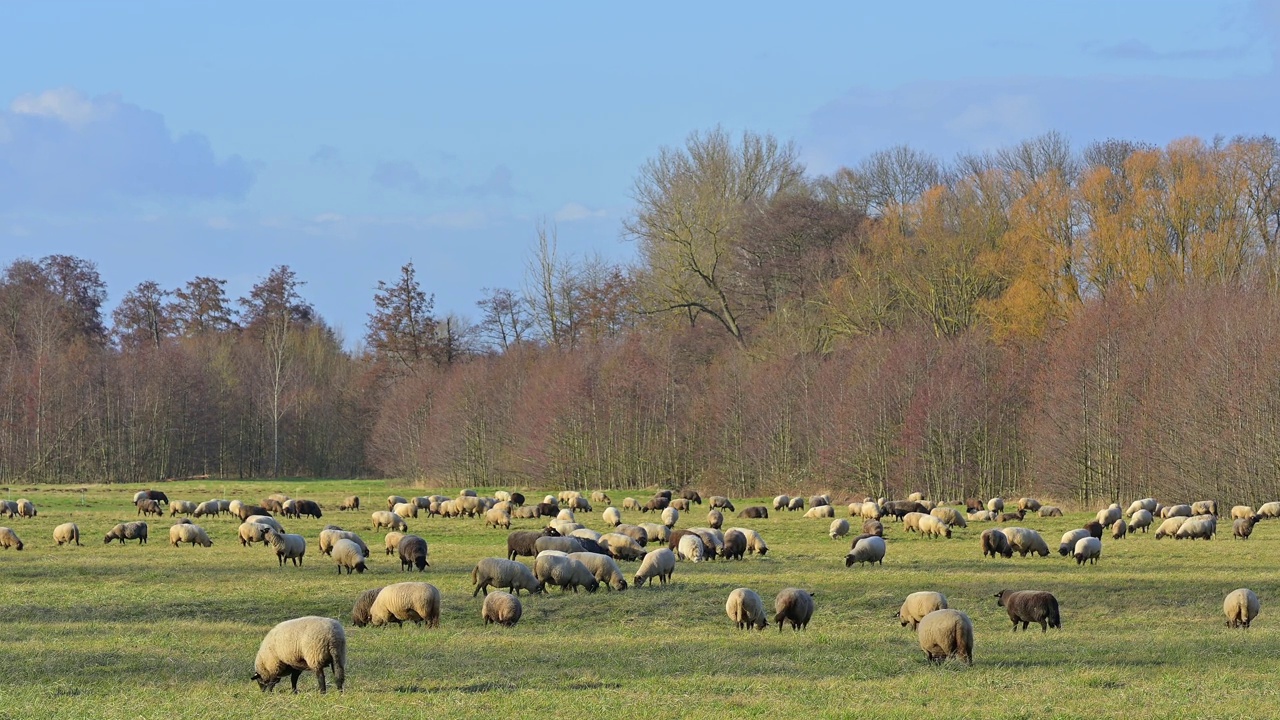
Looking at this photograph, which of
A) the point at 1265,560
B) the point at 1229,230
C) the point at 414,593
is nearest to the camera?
the point at 414,593

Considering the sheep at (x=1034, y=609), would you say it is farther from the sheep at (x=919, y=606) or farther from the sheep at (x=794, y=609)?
the sheep at (x=794, y=609)

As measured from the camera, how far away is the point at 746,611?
18.3 meters

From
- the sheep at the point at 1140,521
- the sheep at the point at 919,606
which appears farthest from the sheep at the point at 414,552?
the sheep at the point at 1140,521

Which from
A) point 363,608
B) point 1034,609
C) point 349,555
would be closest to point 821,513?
point 349,555

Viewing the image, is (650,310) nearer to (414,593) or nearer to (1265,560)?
(1265,560)

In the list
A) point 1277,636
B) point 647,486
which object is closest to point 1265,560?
point 1277,636

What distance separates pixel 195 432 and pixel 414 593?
74360 millimetres

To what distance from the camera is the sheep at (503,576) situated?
2162cm

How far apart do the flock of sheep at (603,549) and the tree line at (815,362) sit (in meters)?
5.87

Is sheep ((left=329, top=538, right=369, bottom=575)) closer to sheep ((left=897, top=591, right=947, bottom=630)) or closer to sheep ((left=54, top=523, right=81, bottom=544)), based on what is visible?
sheep ((left=54, top=523, right=81, bottom=544))

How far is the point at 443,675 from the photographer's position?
1378cm

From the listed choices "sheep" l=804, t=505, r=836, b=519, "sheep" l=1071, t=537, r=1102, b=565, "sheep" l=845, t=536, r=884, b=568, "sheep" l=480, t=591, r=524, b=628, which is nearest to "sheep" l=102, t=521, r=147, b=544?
"sheep" l=480, t=591, r=524, b=628

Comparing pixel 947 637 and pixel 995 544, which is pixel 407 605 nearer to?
pixel 947 637

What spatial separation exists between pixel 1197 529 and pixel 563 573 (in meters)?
20.0
